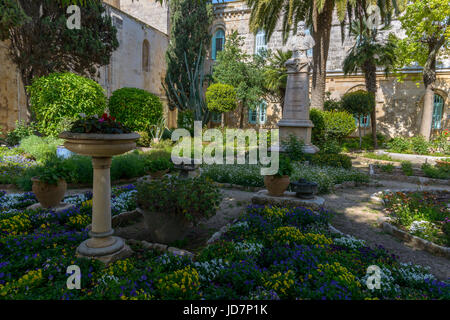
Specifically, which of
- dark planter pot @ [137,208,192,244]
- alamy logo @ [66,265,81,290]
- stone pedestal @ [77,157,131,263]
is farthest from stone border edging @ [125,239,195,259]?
alamy logo @ [66,265,81,290]

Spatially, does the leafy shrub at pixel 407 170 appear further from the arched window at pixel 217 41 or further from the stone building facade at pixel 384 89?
the arched window at pixel 217 41

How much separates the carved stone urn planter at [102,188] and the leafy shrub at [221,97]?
50.2 ft

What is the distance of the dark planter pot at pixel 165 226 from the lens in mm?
3863

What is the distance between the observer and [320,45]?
496 inches

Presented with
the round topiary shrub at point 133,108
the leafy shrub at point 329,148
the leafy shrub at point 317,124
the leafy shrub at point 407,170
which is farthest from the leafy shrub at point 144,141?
the leafy shrub at point 407,170

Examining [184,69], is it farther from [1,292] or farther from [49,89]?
[1,292]

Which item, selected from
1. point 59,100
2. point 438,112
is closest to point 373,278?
point 59,100

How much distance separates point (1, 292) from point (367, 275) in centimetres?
350

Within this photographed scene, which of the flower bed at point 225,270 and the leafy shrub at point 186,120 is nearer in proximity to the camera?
the flower bed at point 225,270

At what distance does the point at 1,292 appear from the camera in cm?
245

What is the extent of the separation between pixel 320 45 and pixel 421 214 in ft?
31.7

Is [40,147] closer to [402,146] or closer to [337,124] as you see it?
[337,124]

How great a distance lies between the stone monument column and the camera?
1036 cm
